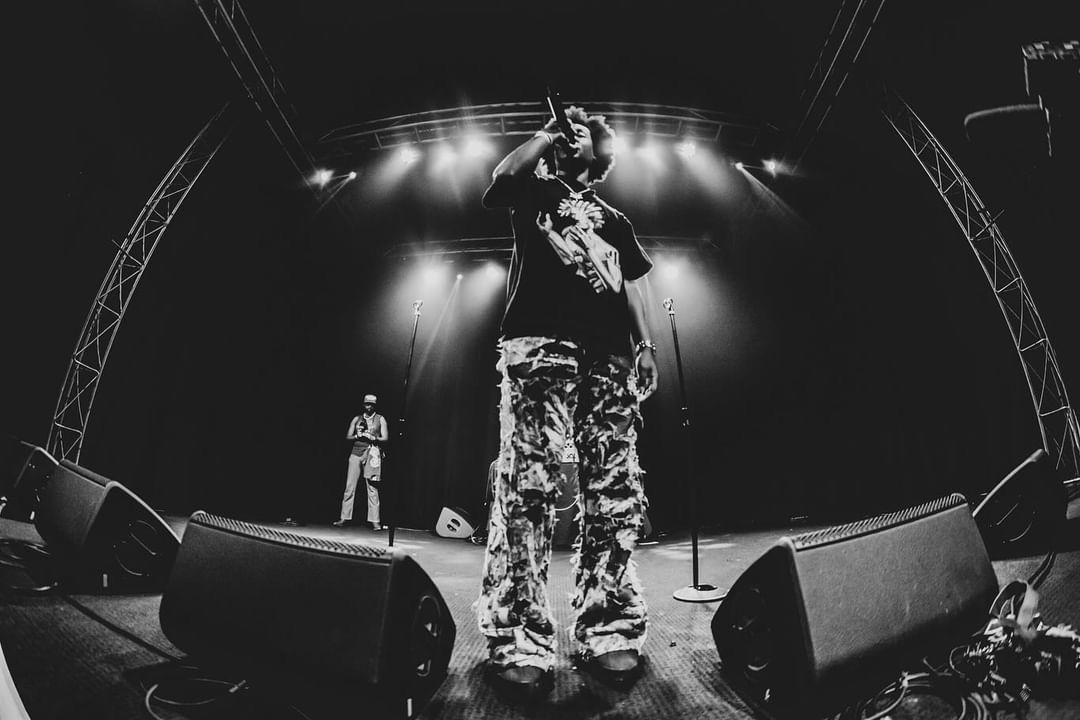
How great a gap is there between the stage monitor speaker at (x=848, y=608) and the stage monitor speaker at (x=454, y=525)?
4.65m

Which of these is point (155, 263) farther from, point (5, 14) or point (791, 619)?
point (791, 619)

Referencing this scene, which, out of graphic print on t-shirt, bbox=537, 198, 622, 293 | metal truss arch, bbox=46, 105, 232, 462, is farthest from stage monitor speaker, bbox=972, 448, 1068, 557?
metal truss arch, bbox=46, 105, 232, 462

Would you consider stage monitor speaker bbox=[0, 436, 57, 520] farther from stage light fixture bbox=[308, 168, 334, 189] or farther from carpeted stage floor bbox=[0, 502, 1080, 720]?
stage light fixture bbox=[308, 168, 334, 189]

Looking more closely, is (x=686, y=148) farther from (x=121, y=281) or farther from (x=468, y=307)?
(x=121, y=281)

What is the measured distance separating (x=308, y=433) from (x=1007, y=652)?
595cm

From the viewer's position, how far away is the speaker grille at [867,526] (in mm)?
644

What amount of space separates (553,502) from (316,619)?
23.9 inches

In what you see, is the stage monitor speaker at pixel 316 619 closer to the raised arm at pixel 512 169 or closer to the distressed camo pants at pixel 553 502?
the distressed camo pants at pixel 553 502

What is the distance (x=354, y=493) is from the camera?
5.32 metres

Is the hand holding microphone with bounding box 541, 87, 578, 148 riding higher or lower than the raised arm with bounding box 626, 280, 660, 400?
higher

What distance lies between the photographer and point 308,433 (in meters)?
5.16

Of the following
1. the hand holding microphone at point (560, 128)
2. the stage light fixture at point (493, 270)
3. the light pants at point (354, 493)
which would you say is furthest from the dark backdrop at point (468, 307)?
the hand holding microphone at point (560, 128)

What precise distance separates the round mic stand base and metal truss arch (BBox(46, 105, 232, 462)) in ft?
13.0

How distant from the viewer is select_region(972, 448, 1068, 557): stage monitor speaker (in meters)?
1.08
